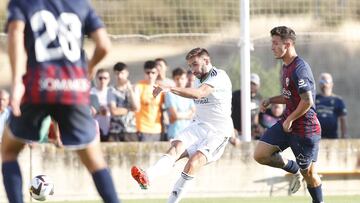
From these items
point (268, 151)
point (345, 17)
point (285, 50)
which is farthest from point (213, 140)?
point (345, 17)

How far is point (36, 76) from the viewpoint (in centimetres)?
891

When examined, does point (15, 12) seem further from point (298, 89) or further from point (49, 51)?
point (298, 89)

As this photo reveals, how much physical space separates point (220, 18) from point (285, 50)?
708cm

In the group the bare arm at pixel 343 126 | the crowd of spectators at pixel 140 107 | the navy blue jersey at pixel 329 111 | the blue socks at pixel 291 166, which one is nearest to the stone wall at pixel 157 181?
the crowd of spectators at pixel 140 107

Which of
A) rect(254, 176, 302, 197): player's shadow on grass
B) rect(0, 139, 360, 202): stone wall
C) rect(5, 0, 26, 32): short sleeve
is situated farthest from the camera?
rect(254, 176, 302, 197): player's shadow on grass

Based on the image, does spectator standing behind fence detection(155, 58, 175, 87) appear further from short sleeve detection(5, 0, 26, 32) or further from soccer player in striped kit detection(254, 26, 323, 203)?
short sleeve detection(5, 0, 26, 32)

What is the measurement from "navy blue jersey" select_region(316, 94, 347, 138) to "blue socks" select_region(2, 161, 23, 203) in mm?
8595

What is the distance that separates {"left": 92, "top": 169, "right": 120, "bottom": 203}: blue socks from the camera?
Result: 9.16 m

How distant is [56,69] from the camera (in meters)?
8.95

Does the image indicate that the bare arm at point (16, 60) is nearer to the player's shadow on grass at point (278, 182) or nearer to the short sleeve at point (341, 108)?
the player's shadow on grass at point (278, 182)

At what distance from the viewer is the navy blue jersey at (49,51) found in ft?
29.2

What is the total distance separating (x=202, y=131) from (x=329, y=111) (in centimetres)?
432

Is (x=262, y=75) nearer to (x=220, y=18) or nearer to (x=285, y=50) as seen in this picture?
(x=220, y=18)

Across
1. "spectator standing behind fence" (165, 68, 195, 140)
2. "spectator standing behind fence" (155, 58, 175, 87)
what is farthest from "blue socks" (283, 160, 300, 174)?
"spectator standing behind fence" (155, 58, 175, 87)
